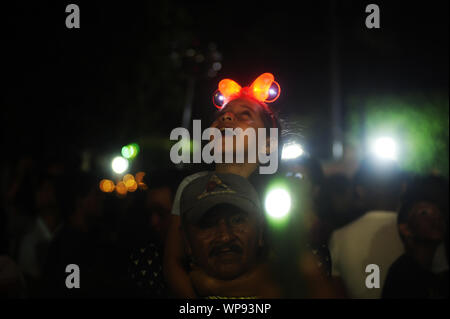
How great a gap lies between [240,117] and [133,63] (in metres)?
11.4

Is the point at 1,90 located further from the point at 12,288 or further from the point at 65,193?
the point at 12,288

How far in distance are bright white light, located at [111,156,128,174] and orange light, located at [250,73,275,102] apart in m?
2.90

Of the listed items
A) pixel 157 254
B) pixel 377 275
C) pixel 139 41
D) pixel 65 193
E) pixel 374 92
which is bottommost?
pixel 377 275

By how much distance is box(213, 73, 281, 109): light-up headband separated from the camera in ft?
8.30

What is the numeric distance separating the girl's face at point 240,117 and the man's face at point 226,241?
346mm

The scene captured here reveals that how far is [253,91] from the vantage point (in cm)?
255

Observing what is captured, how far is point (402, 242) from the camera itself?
11.6 feet

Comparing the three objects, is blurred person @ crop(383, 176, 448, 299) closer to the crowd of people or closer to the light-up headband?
the crowd of people

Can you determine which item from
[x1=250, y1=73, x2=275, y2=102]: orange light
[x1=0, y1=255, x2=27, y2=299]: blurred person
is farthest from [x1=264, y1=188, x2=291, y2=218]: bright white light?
[x1=0, y1=255, x2=27, y2=299]: blurred person

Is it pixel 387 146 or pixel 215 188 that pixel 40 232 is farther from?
pixel 387 146

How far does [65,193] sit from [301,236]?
3.98 m

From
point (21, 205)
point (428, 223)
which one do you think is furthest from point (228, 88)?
point (21, 205)

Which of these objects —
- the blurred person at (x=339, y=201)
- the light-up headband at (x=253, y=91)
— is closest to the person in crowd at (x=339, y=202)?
the blurred person at (x=339, y=201)

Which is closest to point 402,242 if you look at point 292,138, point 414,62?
point 292,138
